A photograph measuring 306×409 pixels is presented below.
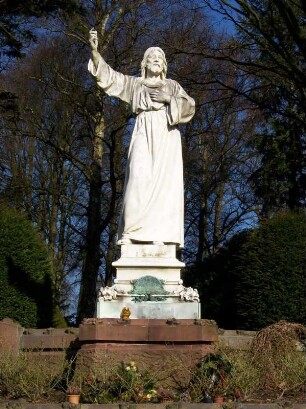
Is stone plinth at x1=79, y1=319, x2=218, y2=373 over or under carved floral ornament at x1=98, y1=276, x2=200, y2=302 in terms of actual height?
under

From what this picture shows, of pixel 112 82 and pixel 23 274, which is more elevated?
pixel 112 82

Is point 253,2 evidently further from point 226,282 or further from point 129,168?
point 129,168

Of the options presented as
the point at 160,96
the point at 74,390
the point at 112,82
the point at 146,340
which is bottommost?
the point at 74,390

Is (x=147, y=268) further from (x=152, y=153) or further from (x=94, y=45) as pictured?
(x=94, y=45)

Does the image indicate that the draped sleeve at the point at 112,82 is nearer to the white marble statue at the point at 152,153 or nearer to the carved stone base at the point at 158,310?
the white marble statue at the point at 152,153

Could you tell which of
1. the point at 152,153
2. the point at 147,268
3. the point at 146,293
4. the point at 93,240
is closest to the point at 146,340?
the point at 146,293

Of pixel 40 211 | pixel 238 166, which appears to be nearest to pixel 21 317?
pixel 40 211

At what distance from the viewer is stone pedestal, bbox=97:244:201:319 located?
8828 mm

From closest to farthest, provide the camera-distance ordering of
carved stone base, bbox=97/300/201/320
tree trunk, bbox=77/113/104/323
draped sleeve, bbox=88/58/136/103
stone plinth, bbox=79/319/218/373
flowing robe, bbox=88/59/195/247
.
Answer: stone plinth, bbox=79/319/218/373
carved stone base, bbox=97/300/201/320
flowing robe, bbox=88/59/195/247
draped sleeve, bbox=88/58/136/103
tree trunk, bbox=77/113/104/323

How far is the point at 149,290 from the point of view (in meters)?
8.94

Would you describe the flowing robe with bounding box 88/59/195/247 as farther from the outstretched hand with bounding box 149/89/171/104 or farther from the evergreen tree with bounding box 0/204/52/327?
the evergreen tree with bounding box 0/204/52/327

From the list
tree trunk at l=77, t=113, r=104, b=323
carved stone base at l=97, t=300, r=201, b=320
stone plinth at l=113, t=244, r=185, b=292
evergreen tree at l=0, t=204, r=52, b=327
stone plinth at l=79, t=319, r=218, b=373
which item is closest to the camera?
stone plinth at l=79, t=319, r=218, b=373

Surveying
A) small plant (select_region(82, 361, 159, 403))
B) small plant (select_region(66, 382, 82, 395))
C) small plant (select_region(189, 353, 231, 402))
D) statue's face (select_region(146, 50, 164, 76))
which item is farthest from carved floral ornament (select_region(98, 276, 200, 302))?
statue's face (select_region(146, 50, 164, 76))

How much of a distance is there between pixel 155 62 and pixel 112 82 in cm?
63
